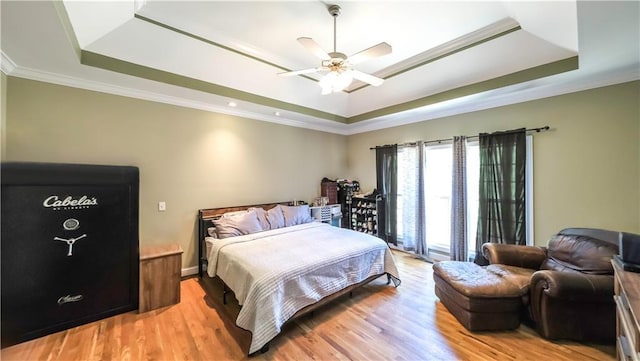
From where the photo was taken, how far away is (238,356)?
2016 millimetres

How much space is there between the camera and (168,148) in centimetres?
342

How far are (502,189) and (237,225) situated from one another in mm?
3773

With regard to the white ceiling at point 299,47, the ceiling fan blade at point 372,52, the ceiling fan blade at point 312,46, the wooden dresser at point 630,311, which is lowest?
the wooden dresser at point 630,311

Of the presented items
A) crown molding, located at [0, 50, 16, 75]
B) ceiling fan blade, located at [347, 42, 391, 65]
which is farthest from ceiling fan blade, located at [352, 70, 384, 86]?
crown molding, located at [0, 50, 16, 75]

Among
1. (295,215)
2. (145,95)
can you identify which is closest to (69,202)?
(145,95)

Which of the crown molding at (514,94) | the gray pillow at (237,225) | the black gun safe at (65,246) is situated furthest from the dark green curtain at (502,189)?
the black gun safe at (65,246)

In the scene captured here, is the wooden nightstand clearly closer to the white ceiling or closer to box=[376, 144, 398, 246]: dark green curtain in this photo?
the white ceiling

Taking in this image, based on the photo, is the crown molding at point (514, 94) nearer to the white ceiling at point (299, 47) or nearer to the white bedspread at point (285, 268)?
the white ceiling at point (299, 47)

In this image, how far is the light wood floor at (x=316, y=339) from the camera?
79.4 inches

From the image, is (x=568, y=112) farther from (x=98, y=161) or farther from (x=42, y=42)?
(x=98, y=161)

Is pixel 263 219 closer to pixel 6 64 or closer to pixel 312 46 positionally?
pixel 312 46

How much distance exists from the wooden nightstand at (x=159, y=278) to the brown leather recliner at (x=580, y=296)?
145 inches

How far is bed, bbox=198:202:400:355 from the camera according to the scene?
2.11 metres

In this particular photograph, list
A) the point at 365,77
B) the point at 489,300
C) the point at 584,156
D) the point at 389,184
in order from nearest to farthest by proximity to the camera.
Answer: the point at 489,300 < the point at 365,77 < the point at 584,156 < the point at 389,184
